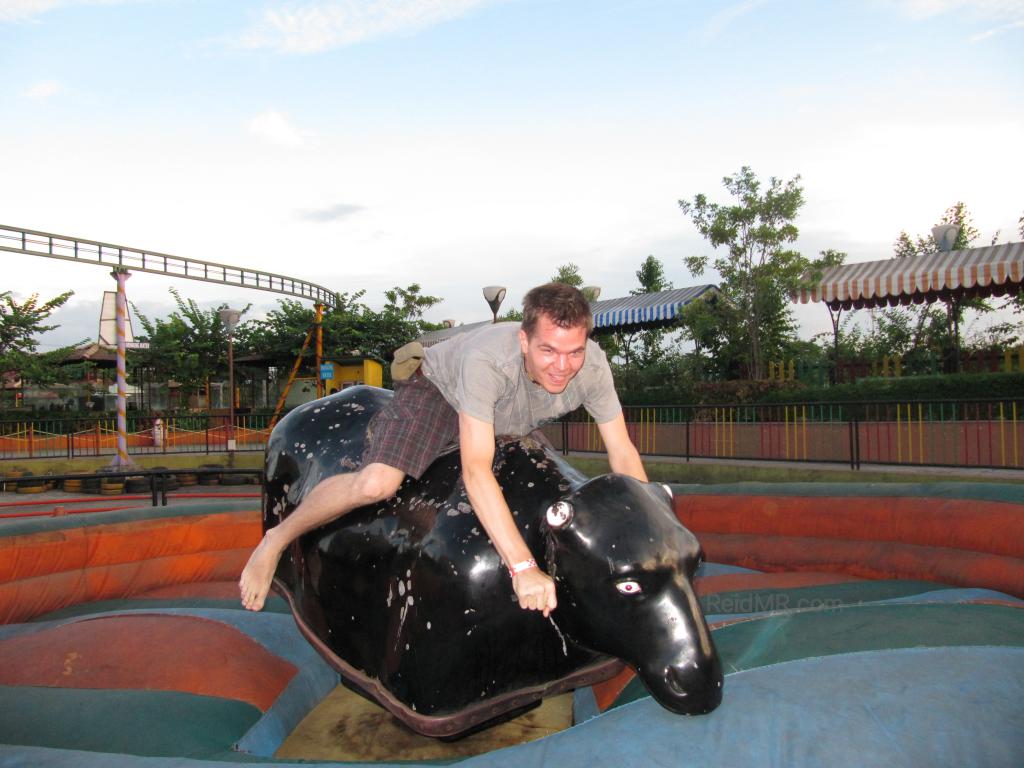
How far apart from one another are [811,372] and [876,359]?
1530 millimetres

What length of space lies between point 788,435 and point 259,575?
11.6 meters

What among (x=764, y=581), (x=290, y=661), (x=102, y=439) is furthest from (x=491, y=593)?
(x=102, y=439)

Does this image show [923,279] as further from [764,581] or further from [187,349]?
[187,349]

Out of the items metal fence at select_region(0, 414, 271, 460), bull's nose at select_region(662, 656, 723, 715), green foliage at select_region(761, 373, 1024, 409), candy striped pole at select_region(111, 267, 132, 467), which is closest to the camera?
bull's nose at select_region(662, 656, 723, 715)

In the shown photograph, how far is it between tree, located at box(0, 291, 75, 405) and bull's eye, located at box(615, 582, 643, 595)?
95.8 feet

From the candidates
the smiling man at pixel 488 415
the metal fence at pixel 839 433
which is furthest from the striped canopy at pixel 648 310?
the smiling man at pixel 488 415

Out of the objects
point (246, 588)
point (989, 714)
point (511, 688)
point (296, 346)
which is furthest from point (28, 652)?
point (296, 346)

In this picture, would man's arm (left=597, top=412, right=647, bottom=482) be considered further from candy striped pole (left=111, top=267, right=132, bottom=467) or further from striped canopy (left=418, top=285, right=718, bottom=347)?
striped canopy (left=418, top=285, right=718, bottom=347)

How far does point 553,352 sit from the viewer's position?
8.05 feet

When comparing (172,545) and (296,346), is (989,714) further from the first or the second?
(296,346)

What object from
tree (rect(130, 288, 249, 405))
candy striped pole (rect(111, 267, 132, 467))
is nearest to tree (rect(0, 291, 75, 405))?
tree (rect(130, 288, 249, 405))

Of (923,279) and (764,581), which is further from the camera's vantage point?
Result: (923,279)

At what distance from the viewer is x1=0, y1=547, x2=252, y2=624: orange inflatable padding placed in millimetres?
4270

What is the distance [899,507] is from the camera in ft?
14.9
